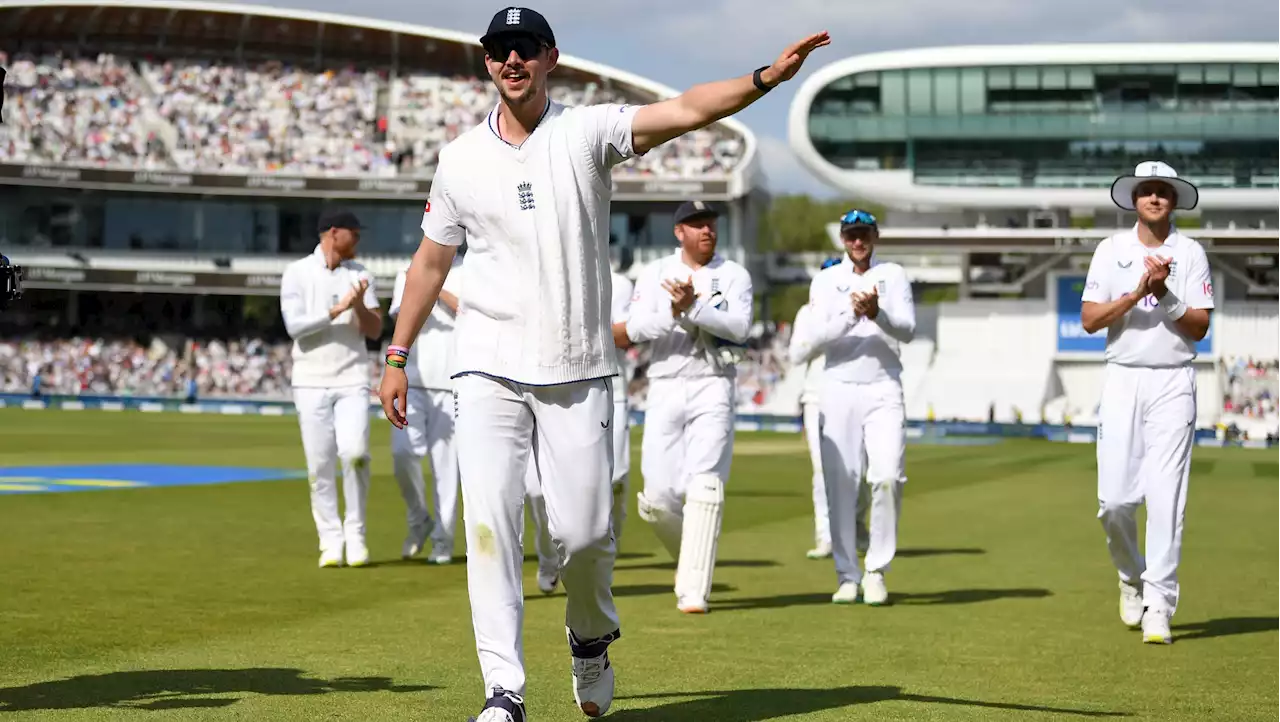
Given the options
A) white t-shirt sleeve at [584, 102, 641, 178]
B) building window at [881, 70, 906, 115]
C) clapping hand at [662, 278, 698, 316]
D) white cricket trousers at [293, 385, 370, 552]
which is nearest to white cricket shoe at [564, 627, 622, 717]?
white t-shirt sleeve at [584, 102, 641, 178]

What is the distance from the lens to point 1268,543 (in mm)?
15633

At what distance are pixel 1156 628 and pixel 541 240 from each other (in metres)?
4.51

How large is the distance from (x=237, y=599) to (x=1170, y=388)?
5.42m

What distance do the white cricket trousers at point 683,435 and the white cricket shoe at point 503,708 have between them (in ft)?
14.1

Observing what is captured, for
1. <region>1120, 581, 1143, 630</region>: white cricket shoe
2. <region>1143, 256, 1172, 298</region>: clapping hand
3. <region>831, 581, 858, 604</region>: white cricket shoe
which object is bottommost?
<region>831, 581, 858, 604</region>: white cricket shoe

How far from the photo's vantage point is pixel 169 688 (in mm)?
6816

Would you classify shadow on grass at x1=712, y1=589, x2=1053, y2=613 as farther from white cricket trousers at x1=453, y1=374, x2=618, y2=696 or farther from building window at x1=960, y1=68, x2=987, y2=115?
building window at x1=960, y1=68, x2=987, y2=115

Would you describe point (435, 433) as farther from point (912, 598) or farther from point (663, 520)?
point (912, 598)

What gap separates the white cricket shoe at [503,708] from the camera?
18.6 feet

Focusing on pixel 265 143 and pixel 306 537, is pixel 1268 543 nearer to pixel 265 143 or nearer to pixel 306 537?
pixel 306 537

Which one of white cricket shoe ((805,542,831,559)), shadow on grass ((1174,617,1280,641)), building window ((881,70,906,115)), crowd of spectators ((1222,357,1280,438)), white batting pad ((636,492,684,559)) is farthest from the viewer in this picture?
building window ((881,70,906,115))

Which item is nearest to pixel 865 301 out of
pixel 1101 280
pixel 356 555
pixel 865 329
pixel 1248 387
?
pixel 865 329

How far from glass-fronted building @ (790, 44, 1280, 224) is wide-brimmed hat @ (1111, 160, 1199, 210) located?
191 ft

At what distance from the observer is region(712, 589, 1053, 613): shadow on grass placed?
1027 centimetres
